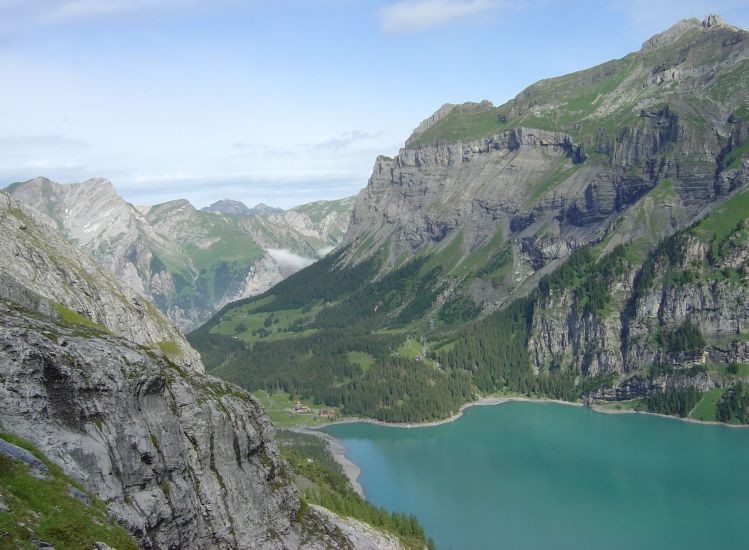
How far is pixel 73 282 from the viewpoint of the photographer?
8175 centimetres

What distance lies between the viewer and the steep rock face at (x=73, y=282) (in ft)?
242

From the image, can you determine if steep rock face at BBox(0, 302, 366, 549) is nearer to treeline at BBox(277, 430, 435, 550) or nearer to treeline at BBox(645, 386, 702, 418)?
treeline at BBox(277, 430, 435, 550)

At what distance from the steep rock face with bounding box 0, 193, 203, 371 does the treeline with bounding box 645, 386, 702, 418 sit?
13186 centimetres

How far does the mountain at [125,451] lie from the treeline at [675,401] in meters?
150

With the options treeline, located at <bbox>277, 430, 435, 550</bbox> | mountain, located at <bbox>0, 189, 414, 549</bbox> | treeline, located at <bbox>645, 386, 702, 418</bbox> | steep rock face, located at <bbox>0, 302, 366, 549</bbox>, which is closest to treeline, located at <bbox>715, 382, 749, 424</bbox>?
treeline, located at <bbox>645, 386, 702, 418</bbox>

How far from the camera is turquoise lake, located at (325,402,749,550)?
367 feet

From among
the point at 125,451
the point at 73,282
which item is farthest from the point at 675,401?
the point at 125,451

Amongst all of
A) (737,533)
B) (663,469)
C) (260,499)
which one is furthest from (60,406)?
(663,469)

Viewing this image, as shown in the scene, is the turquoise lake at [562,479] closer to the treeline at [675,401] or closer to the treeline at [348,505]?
the treeline at [675,401]

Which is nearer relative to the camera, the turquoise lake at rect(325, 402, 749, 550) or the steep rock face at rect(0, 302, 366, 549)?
the steep rock face at rect(0, 302, 366, 549)

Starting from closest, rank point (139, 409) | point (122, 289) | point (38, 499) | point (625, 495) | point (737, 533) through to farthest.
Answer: point (38, 499)
point (139, 409)
point (122, 289)
point (737, 533)
point (625, 495)

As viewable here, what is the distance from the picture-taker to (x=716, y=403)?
603 feet

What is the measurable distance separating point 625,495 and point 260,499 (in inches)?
3817

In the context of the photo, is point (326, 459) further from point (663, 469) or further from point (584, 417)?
point (584, 417)
